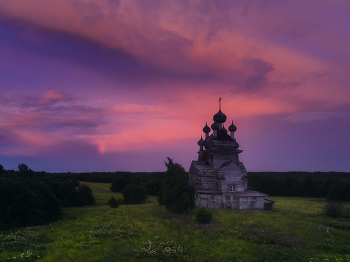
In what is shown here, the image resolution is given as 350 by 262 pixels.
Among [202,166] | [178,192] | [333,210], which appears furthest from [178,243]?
[333,210]

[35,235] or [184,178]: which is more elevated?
[184,178]

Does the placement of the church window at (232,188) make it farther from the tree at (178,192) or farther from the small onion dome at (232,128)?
the small onion dome at (232,128)

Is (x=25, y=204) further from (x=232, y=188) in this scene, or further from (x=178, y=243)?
(x=232, y=188)

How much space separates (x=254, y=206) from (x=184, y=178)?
538 inches

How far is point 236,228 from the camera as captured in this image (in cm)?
2248

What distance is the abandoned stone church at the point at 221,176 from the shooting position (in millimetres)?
36878

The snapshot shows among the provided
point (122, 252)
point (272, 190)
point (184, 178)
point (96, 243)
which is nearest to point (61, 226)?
point (96, 243)

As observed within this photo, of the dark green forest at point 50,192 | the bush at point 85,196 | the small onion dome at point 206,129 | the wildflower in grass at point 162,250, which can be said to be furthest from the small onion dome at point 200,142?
the wildflower in grass at point 162,250

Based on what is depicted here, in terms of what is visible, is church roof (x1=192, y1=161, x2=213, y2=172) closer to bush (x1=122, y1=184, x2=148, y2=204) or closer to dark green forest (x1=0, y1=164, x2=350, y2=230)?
dark green forest (x1=0, y1=164, x2=350, y2=230)

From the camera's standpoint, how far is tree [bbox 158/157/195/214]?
30.6 meters

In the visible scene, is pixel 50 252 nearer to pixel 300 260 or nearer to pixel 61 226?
pixel 61 226

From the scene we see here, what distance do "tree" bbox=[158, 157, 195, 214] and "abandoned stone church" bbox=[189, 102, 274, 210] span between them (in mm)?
8057

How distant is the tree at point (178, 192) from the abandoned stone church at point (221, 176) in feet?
26.4

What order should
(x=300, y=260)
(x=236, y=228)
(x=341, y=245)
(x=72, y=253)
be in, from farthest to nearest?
1. (x=236, y=228)
2. (x=341, y=245)
3. (x=72, y=253)
4. (x=300, y=260)
